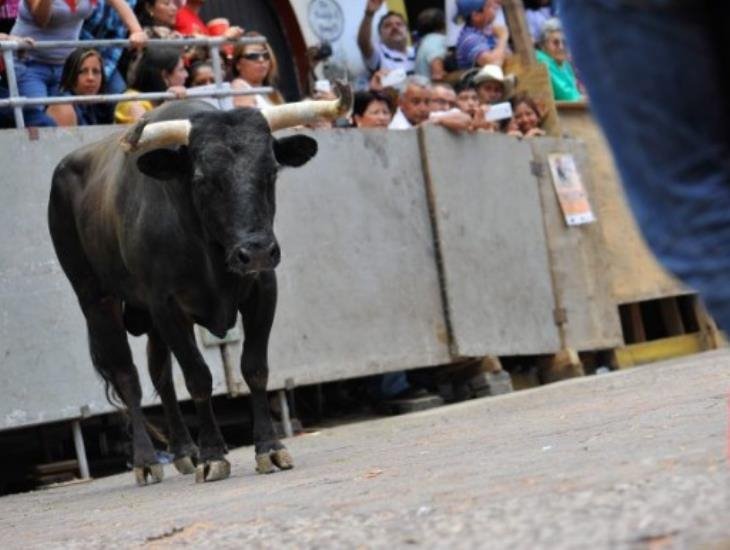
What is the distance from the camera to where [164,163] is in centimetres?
973

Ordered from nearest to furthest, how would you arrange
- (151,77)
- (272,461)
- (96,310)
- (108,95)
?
(272,461) → (96,310) → (108,95) → (151,77)

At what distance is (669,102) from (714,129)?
112 millimetres

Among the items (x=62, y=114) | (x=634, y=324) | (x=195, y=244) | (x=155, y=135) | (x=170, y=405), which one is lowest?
(x=170, y=405)

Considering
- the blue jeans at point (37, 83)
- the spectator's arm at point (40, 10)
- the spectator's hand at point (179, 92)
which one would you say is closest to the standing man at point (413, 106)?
the spectator's hand at point (179, 92)

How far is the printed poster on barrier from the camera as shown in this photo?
16.2m

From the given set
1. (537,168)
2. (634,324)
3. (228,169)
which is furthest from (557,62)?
(228,169)

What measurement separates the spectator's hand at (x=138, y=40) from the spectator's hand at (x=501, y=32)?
544cm

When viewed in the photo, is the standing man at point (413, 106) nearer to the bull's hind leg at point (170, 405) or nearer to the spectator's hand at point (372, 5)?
the spectator's hand at point (372, 5)

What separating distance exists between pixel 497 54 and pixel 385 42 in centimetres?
106

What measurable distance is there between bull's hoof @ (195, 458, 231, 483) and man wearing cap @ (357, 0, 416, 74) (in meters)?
8.30

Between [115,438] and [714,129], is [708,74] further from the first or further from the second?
[115,438]

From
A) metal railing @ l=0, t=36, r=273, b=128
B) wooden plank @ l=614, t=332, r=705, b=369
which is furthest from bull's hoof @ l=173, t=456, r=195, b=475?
wooden plank @ l=614, t=332, r=705, b=369

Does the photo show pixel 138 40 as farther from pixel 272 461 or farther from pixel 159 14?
pixel 272 461

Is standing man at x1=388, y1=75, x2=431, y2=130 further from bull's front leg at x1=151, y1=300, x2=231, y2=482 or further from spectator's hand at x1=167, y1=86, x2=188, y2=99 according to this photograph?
bull's front leg at x1=151, y1=300, x2=231, y2=482
